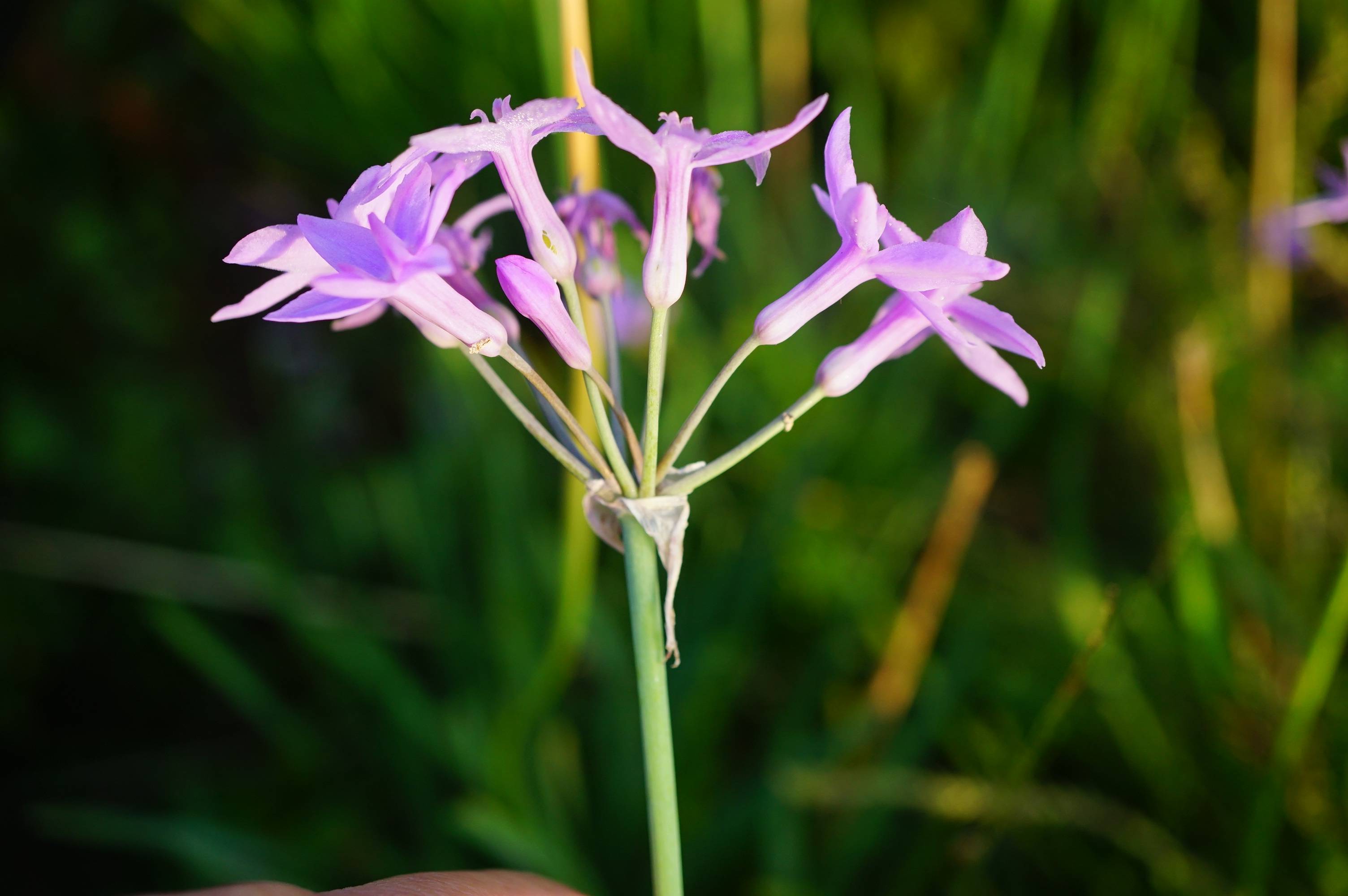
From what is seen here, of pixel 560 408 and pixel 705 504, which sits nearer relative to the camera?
pixel 560 408

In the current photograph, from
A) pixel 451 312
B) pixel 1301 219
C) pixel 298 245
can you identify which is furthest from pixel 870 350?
pixel 1301 219

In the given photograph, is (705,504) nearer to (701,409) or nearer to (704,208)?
(704,208)

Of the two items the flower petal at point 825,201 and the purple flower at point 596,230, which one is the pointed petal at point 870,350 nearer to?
the flower petal at point 825,201

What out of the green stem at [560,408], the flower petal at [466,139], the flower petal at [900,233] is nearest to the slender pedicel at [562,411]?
the green stem at [560,408]

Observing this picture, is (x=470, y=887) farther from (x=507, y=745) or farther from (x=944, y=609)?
(x=944, y=609)

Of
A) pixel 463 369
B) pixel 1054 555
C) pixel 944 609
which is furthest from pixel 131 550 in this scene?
pixel 1054 555

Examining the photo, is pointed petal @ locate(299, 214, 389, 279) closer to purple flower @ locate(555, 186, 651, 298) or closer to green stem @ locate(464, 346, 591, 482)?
green stem @ locate(464, 346, 591, 482)
